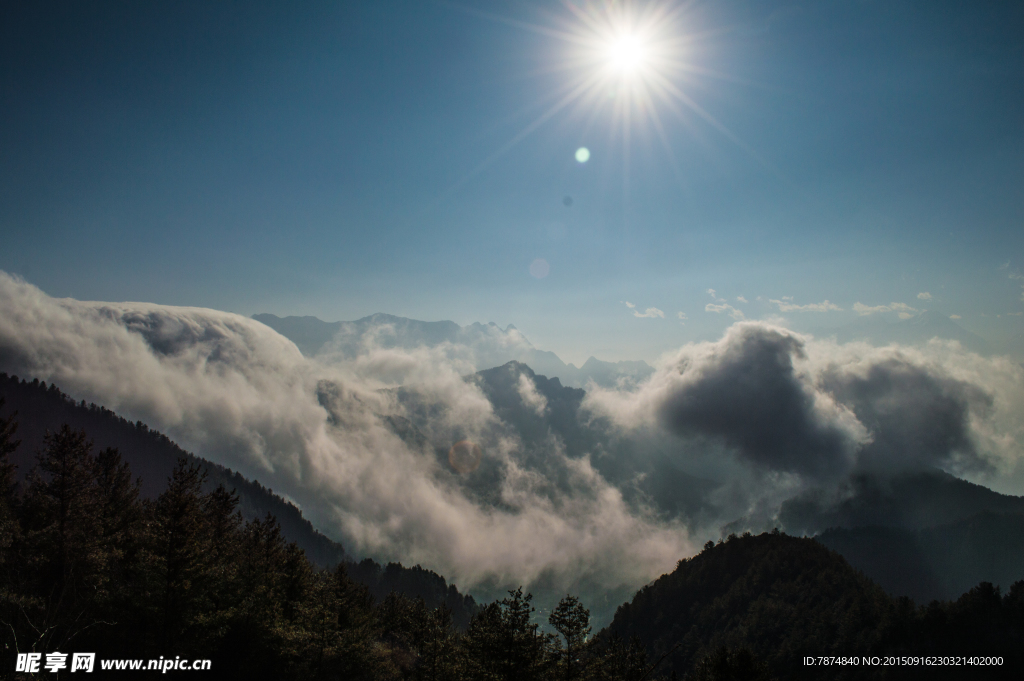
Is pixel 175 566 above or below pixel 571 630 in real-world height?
above

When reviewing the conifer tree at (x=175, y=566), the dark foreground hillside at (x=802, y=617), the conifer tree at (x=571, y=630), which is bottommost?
the dark foreground hillside at (x=802, y=617)

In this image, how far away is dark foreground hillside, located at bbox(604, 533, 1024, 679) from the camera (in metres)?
107

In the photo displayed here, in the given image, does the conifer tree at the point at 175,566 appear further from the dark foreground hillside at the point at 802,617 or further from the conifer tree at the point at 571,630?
the dark foreground hillside at the point at 802,617

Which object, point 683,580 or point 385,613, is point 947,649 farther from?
point 385,613

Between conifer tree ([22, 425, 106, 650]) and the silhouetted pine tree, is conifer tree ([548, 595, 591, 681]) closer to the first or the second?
the silhouetted pine tree

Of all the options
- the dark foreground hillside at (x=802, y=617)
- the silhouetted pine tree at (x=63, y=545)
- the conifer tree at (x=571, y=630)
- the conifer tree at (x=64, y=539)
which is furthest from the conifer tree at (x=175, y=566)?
the dark foreground hillside at (x=802, y=617)

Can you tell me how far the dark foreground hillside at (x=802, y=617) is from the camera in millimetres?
107062

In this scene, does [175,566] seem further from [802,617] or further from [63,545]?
[802,617]

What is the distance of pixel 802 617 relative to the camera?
484 ft

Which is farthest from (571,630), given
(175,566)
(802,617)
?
(802,617)

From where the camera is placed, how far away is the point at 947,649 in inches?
4232

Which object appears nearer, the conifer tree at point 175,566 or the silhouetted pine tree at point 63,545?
the conifer tree at point 175,566

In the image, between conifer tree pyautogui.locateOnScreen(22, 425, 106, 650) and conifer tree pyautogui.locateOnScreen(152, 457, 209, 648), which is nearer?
conifer tree pyautogui.locateOnScreen(152, 457, 209, 648)

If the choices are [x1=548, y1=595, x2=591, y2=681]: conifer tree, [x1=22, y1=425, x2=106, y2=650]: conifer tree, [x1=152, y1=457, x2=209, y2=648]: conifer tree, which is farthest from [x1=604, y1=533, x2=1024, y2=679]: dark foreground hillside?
[x1=22, y1=425, x2=106, y2=650]: conifer tree
